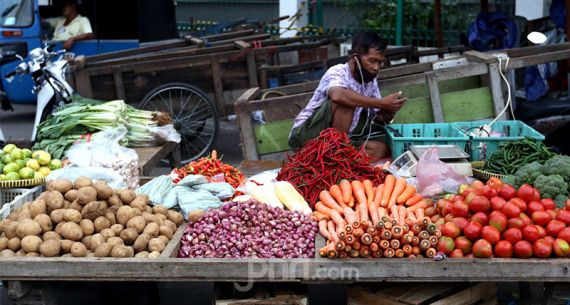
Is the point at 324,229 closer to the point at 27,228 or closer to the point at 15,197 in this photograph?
the point at 27,228

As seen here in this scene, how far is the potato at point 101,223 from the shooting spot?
479 cm

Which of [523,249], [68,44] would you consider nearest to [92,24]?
[68,44]

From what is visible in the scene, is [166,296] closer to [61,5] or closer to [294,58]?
[294,58]

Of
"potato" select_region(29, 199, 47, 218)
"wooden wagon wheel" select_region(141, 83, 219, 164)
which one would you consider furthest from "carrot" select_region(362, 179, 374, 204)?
"wooden wagon wheel" select_region(141, 83, 219, 164)

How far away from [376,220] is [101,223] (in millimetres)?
1640

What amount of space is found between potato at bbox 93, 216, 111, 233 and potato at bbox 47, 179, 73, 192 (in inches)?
14.8

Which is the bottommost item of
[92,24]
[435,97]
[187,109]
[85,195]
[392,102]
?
[187,109]

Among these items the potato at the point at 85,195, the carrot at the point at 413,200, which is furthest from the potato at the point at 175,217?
the carrot at the point at 413,200

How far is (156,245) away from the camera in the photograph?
4605 millimetres

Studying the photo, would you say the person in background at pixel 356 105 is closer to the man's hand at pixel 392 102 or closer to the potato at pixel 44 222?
the man's hand at pixel 392 102

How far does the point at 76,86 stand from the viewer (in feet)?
28.6

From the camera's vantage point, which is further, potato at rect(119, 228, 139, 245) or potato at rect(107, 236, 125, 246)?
potato at rect(119, 228, 139, 245)

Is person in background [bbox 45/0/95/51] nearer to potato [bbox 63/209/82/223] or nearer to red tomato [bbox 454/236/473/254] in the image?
potato [bbox 63/209/82/223]

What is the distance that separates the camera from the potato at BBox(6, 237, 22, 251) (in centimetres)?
463
